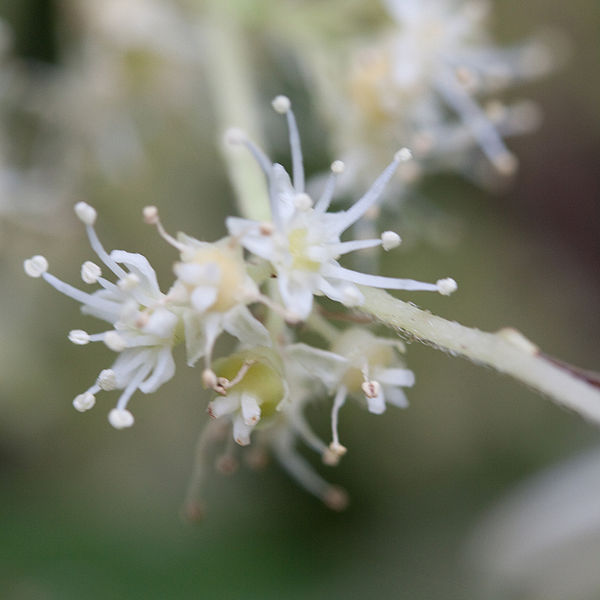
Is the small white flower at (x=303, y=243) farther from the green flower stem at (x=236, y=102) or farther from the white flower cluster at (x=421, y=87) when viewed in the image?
the white flower cluster at (x=421, y=87)

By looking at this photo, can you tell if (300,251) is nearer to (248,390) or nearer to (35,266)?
(248,390)

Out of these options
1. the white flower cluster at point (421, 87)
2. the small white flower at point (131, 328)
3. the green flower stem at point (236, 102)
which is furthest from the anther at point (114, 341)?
the white flower cluster at point (421, 87)

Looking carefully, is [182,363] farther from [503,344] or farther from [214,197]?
[503,344]

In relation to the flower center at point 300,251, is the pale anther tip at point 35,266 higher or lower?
lower

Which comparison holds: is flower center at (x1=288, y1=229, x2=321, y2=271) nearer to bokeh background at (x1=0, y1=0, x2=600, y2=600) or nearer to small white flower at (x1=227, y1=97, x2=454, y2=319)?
small white flower at (x1=227, y1=97, x2=454, y2=319)

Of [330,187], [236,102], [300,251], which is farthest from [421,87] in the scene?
[300,251]

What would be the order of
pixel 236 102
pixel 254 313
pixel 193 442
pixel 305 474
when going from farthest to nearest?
pixel 193 442 < pixel 305 474 < pixel 236 102 < pixel 254 313
